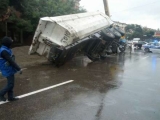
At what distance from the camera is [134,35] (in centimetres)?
5872

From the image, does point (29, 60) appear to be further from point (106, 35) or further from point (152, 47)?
point (152, 47)

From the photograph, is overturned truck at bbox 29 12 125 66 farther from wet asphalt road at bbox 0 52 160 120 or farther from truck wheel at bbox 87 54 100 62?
wet asphalt road at bbox 0 52 160 120

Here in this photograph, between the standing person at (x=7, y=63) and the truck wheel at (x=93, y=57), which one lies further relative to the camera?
the truck wheel at (x=93, y=57)

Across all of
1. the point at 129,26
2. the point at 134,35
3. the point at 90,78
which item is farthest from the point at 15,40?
the point at 129,26

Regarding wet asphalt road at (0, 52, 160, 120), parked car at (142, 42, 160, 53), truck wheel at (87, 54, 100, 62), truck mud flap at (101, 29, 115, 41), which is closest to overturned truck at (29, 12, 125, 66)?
truck wheel at (87, 54, 100, 62)

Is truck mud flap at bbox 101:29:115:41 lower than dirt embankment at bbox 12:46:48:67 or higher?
higher

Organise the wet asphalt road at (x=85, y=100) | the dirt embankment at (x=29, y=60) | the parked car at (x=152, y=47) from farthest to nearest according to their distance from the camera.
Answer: the parked car at (x=152, y=47) → the dirt embankment at (x=29, y=60) → the wet asphalt road at (x=85, y=100)

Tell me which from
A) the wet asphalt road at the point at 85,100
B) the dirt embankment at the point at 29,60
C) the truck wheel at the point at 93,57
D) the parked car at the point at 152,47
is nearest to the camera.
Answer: the wet asphalt road at the point at 85,100

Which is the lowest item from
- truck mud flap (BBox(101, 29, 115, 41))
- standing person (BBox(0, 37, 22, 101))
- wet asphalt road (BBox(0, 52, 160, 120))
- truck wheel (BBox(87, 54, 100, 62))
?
wet asphalt road (BBox(0, 52, 160, 120))

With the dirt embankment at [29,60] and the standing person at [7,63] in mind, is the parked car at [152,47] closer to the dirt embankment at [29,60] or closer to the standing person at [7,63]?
the dirt embankment at [29,60]

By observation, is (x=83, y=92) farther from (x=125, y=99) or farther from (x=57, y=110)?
(x=57, y=110)

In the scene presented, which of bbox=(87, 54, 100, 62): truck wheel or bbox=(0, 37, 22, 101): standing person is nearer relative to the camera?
bbox=(0, 37, 22, 101): standing person

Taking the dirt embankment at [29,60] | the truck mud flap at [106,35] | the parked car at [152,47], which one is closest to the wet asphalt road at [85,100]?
the dirt embankment at [29,60]

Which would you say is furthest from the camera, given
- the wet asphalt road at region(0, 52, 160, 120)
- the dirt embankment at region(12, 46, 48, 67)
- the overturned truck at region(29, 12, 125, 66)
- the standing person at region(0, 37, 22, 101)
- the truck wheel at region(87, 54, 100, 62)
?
the truck wheel at region(87, 54, 100, 62)
